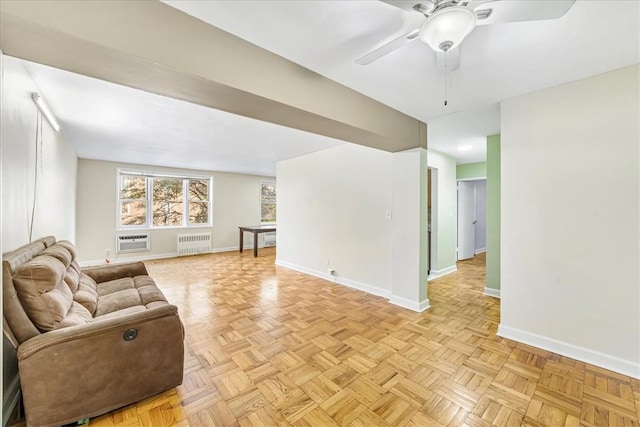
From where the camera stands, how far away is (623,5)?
131 cm

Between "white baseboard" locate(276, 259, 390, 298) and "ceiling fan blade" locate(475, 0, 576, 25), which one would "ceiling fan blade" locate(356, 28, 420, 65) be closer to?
"ceiling fan blade" locate(475, 0, 576, 25)

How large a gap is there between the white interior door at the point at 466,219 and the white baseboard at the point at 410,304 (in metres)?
3.20

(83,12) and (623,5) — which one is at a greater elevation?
(623,5)

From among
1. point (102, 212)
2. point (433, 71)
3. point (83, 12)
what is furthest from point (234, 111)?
point (102, 212)

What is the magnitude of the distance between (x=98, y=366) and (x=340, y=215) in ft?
10.8

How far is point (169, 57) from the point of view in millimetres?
1342

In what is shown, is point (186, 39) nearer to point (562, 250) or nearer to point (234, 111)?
point (234, 111)

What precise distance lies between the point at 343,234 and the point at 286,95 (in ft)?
8.93

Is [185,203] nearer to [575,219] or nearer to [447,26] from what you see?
[447,26]

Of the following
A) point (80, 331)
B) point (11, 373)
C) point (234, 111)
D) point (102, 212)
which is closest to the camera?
point (80, 331)

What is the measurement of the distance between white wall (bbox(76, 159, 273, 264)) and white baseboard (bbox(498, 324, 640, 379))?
21.2 ft

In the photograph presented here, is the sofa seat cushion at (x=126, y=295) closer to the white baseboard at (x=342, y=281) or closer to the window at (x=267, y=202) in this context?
the white baseboard at (x=342, y=281)

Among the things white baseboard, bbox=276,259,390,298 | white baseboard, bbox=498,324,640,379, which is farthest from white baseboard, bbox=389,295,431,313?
white baseboard, bbox=498,324,640,379

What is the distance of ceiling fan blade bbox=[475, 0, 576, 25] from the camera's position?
100cm
